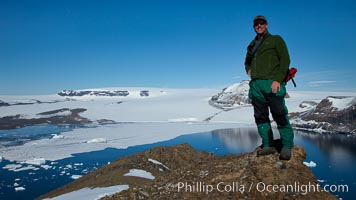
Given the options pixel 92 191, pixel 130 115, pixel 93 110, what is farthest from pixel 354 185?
pixel 93 110

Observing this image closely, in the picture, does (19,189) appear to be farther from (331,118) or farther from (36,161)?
(331,118)

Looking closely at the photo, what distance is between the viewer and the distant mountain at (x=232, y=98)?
10388cm

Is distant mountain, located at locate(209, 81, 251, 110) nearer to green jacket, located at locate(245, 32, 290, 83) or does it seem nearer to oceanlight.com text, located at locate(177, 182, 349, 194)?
oceanlight.com text, located at locate(177, 182, 349, 194)

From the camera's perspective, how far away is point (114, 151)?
126 ft

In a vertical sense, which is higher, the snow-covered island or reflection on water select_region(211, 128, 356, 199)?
the snow-covered island

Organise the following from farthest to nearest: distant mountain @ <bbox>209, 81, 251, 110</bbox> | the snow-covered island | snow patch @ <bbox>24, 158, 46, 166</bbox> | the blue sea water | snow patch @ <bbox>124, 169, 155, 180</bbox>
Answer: distant mountain @ <bbox>209, 81, 251, 110</bbox> → the snow-covered island → snow patch @ <bbox>24, 158, 46, 166</bbox> → the blue sea water → snow patch @ <bbox>124, 169, 155, 180</bbox>

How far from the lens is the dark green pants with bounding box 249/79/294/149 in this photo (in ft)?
14.4

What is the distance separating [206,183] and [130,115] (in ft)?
301

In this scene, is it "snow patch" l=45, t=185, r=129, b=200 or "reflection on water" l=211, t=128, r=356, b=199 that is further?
"reflection on water" l=211, t=128, r=356, b=199

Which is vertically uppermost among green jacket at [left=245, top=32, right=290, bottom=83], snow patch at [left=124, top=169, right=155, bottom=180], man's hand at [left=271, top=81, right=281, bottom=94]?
green jacket at [left=245, top=32, right=290, bottom=83]

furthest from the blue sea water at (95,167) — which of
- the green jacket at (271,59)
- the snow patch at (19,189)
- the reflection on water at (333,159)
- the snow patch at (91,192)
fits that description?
the green jacket at (271,59)

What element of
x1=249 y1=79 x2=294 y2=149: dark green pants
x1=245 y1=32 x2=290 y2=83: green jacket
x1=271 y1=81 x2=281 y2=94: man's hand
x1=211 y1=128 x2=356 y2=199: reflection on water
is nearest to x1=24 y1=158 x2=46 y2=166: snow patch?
x1=211 y1=128 x2=356 y2=199: reflection on water

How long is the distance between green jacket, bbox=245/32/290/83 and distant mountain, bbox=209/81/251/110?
318 ft

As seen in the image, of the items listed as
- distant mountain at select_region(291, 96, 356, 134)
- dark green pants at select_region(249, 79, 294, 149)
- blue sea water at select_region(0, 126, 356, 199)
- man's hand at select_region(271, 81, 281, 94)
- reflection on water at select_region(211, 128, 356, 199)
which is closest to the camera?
man's hand at select_region(271, 81, 281, 94)
